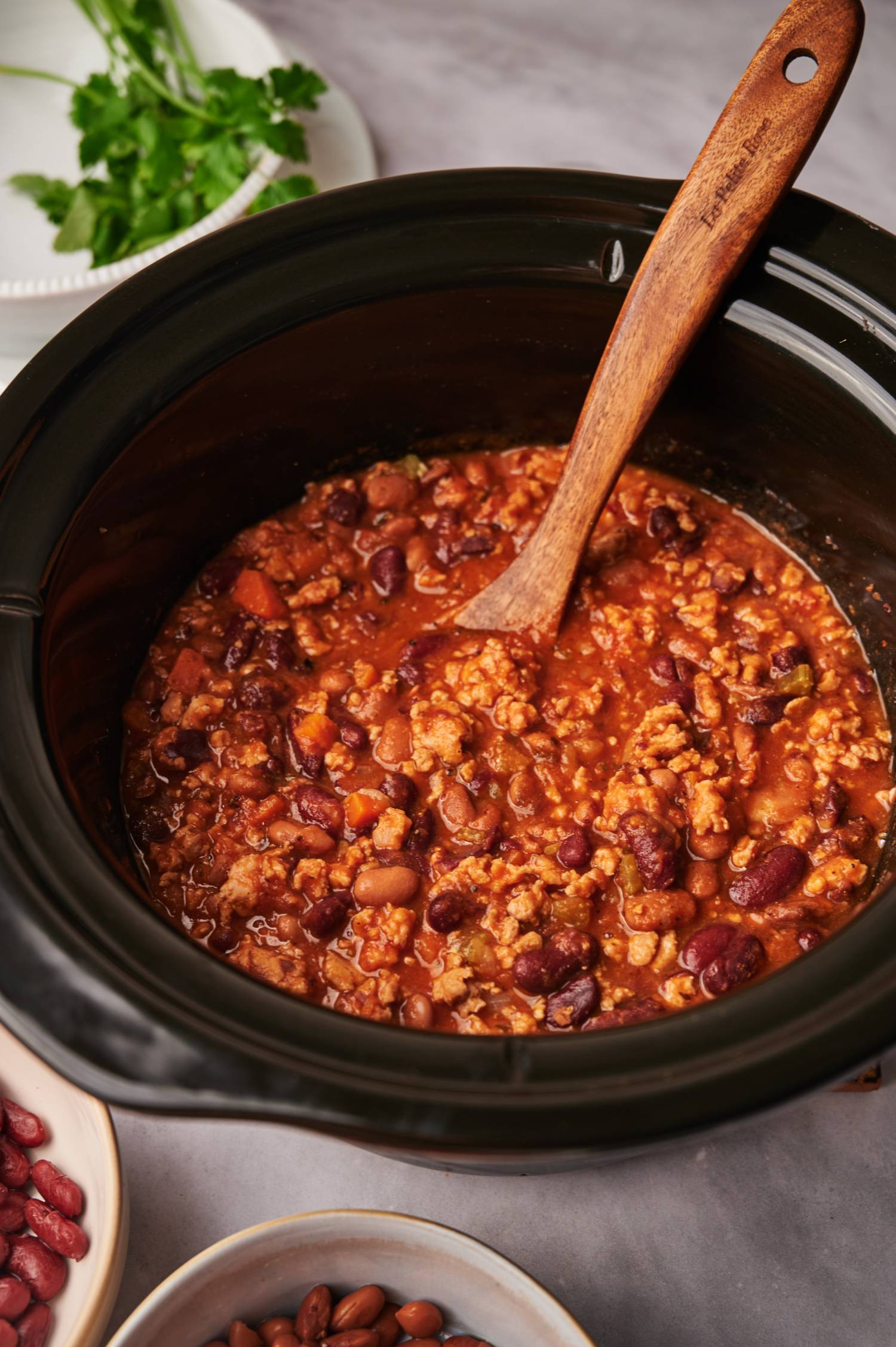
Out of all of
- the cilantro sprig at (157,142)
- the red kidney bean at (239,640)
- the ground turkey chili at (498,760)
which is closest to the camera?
the ground turkey chili at (498,760)

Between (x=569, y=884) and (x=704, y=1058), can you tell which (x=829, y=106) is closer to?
(x=569, y=884)

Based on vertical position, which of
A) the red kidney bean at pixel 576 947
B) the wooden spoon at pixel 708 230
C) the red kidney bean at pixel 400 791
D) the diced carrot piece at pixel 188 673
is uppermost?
the wooden spoon at pixel 708 230

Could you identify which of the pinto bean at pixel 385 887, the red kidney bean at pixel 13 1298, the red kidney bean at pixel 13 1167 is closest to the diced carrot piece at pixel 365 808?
the pinto bean at pixel 385 887

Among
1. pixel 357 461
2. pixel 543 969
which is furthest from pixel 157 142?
pixel 543 969

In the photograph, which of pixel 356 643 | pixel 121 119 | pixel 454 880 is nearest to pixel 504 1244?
pixel 454 880

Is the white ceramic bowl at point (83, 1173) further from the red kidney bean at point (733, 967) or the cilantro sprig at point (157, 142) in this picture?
the cilantro sprig at point (157, 142)

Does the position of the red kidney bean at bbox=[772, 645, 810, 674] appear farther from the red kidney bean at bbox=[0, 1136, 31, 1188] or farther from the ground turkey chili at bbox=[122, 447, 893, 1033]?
the red kidney bean at bbox=[0, 1136, 31, 1188]

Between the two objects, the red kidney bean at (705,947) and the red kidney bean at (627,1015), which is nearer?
the red kidney bean at (627,1015)
